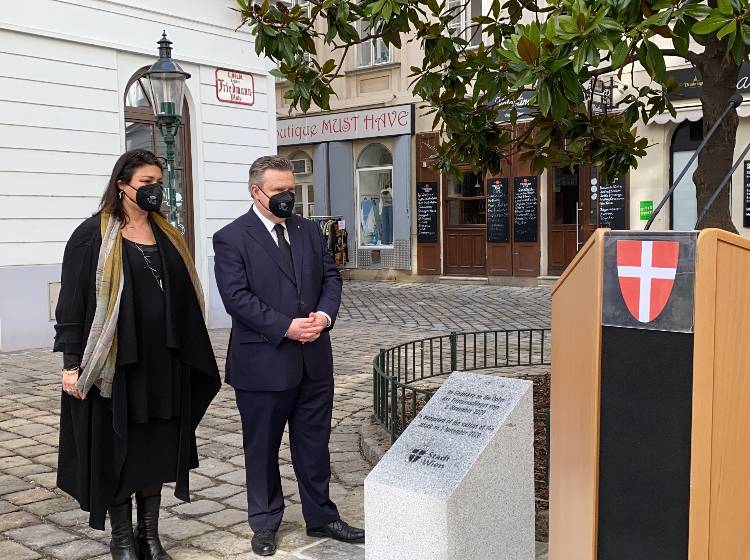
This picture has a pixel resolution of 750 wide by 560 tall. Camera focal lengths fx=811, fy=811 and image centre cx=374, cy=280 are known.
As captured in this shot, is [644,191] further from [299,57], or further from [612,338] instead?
[612,338]

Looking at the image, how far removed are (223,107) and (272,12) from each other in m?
7.78

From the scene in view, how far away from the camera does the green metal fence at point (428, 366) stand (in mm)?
5507

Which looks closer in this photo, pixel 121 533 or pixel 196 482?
pixel 121 533

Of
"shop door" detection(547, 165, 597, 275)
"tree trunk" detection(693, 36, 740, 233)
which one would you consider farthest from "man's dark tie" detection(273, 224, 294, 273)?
"shop door" detection(547, 165, 597, 275)

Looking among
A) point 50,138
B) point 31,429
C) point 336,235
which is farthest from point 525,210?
point 31,429

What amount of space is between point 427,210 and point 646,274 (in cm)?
1803

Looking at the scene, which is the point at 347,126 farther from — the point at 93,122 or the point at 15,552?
the point at 15,552

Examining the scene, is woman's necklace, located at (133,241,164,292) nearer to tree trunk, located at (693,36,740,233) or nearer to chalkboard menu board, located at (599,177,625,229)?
tree trunk, located at (693,36,740,233)

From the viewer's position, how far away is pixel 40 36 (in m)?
10.7

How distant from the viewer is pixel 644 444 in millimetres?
2189

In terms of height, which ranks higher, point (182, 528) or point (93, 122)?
point (93, 122)

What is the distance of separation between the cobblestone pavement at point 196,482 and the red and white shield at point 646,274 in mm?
2230

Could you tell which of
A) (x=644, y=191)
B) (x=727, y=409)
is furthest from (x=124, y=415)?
(x=644, y=191)

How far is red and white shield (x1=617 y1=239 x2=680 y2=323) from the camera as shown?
208cm
